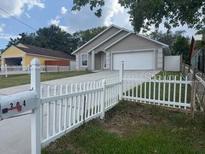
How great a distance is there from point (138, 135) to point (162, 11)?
653 cm

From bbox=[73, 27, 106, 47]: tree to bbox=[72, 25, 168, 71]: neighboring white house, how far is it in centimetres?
2217

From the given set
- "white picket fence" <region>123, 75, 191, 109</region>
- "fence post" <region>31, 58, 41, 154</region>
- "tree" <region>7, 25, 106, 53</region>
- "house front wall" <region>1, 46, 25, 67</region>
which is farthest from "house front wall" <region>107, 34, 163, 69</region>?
"tree" <region>7, 25, 106, 53</region>

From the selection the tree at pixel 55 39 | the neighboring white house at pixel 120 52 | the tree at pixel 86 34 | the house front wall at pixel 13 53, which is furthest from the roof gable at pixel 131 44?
the tree at pixel 55 39

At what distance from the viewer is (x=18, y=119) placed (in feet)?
20.2

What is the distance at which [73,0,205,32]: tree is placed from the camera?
9121 mm

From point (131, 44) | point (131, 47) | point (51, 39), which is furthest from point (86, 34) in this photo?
point (131, 47)

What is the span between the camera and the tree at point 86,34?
54875 millimetres

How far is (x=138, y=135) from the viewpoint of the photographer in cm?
525

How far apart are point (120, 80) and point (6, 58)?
A: 35016mm

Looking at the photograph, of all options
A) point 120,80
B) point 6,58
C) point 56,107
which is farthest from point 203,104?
point 6,58

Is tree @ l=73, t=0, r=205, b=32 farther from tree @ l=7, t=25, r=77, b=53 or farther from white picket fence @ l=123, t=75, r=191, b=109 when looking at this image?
tree @ l=7, t=25, r=77, b=53

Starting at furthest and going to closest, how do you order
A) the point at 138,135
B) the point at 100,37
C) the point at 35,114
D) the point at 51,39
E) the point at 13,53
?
the point at 51,39 → the point at 13,53 → the point at 100,37 → the point at 138,135 → the point at 35,114

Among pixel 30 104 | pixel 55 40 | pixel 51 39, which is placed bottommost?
pixel 30 104

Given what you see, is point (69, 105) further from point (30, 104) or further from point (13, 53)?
point (13, 53)
